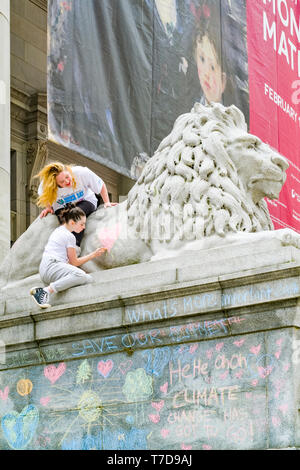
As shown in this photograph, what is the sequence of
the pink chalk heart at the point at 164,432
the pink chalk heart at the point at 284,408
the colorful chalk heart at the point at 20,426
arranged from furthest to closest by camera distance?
the colorful chalk heart at the point at 20,426
the pink chalk heart at the point at 164,432
the pink chalk heart at the point at 284,408

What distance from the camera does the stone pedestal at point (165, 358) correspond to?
5352 mm

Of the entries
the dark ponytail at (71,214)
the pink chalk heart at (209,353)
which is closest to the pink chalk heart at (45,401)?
the pink chalk heart at (209,353)

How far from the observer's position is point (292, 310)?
5348mm

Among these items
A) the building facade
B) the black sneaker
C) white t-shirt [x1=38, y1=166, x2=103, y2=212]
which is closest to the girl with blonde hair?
white t-shirt [x1=38, y1=166, x2=103, y2=212]

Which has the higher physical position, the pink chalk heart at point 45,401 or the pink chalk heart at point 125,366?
the pink chalk heart at point 125,366

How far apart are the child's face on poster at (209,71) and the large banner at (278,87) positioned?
679 mm

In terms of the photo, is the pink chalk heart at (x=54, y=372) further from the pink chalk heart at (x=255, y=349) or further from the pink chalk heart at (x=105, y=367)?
the pink chalk heart at (x=255, y=349)

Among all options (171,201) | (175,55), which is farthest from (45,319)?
(175,55)

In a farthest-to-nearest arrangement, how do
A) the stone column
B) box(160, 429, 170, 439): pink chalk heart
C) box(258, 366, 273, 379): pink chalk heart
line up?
1. the stone column
2. box(160, 429, 170, 439): pink chalk heart
3. box(258, 366, 273, 379): pink chalk heart

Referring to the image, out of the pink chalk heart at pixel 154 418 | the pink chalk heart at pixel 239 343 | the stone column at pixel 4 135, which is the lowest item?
the pink chalk heart at pixel 154 418

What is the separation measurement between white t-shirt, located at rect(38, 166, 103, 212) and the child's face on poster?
830cm

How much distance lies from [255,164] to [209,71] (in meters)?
9.05

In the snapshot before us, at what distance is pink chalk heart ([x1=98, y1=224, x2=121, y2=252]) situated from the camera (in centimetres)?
667

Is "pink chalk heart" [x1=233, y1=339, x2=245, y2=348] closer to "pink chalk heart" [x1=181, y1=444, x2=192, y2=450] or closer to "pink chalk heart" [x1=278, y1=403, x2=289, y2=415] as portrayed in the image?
"pink chalk heart" [x1=278, y1=403, x2=289, y2=415]
